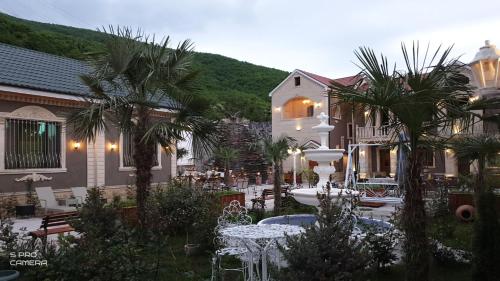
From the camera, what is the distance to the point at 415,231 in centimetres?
432

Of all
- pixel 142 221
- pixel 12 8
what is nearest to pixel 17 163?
pixel 142 221

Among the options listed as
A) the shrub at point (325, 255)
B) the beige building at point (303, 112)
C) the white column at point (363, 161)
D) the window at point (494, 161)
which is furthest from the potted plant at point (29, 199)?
the white column at point (363, 161)

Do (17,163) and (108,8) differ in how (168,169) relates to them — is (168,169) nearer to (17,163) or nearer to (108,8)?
(17,163)

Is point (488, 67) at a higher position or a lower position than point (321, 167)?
higher

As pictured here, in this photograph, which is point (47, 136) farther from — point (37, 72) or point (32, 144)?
point (37, 72)

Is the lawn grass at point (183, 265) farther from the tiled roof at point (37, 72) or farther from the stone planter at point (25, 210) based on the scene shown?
the tiled roof at point (37, 72)

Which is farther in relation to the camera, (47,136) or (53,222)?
(47,136)

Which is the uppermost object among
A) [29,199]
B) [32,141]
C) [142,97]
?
[142,97]

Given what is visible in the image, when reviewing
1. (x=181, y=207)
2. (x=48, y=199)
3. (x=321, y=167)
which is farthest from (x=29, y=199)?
(x=321, y=167)

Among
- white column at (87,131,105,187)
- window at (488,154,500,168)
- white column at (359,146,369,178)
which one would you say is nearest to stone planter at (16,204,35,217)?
white column at (87,131,105,187)

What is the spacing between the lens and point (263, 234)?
495cm

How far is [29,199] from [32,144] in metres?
1.81

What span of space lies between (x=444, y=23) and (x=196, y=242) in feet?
34.3

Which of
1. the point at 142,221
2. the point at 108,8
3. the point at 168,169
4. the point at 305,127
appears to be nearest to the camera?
the point at 142,221
